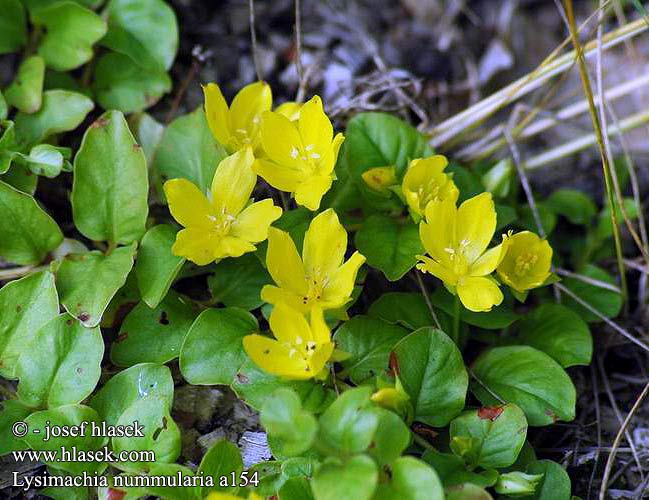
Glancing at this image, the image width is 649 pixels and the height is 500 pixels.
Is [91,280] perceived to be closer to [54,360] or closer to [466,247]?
[54,360]

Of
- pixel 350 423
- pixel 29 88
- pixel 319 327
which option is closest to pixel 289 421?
pixel 350 423

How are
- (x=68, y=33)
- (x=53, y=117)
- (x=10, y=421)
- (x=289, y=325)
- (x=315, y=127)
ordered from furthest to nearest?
(x=68, y=33) → (x=53, y=117) → (x=315, y=127) → (x=10, y=421) → (x=289, y=325)

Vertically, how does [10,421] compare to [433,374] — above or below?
below

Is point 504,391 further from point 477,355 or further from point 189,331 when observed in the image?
point 189,331

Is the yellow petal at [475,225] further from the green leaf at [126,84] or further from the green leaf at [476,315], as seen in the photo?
the green leaf at [126,84]

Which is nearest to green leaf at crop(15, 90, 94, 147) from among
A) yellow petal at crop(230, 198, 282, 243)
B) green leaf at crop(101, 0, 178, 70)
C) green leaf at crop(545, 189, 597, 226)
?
green leaf at crop(101, 0, 178, 70)

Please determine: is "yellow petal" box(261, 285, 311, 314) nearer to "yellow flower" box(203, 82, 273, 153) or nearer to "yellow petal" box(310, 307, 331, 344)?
"yellow petal" box(310, 307, 331, 344)
